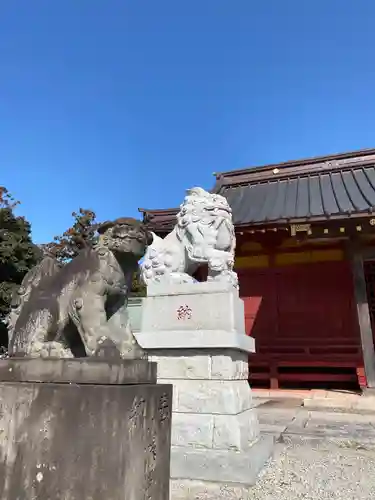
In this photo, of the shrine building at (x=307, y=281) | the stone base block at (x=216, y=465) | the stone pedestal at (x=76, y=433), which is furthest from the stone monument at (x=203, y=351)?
the shrine building at (x=307, y=281)

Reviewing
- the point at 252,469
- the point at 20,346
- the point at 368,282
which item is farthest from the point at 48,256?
the point at 368,282

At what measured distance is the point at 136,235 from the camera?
222cm

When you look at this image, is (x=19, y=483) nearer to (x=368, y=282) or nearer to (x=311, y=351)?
(x=311, y=351)

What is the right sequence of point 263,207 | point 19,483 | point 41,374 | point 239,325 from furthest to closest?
point 263,207, point 239,325, point 41,374, point 19,483

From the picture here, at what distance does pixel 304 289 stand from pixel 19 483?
8770 mm

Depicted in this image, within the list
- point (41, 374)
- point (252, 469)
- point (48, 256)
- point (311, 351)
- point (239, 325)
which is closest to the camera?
point (41, 374)

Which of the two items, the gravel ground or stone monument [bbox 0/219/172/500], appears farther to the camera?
the gravel ground

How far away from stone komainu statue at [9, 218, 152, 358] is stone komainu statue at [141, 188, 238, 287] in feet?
5.97

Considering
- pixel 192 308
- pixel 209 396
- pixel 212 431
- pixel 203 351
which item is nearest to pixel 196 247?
pixel 192 308

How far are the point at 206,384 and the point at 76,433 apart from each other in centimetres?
218

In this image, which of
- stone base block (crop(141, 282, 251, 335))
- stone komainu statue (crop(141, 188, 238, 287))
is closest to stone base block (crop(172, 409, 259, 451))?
stone base block (crop(141, 282, 251, 335))

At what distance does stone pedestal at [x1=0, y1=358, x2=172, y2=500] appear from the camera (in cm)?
157

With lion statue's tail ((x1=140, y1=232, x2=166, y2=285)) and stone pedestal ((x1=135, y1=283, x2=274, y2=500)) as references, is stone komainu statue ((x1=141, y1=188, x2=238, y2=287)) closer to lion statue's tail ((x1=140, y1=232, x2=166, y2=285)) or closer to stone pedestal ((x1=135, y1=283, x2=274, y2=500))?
lion statue's tail ((x1=140, y1=232, x2=166, y2=285))

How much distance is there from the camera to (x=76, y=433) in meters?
1.60
